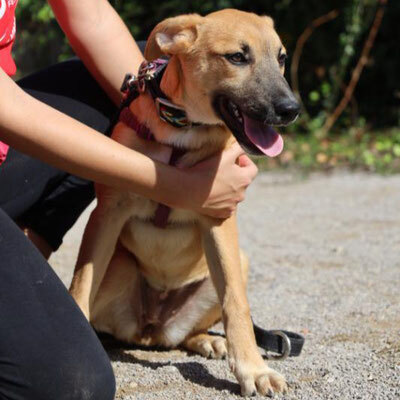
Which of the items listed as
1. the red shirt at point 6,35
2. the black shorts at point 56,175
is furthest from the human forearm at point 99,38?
the red shirt at point 6,35

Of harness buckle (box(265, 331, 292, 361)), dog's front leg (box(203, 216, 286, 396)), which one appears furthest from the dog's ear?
harness buckle (box(265, 331, 292, 361))

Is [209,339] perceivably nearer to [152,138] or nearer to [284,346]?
[284,346]

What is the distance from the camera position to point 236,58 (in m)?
2.79

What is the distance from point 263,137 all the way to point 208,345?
0.85 metres

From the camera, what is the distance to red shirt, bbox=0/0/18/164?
8.98 ft

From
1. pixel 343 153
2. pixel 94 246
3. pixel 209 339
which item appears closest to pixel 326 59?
pixel 343 153

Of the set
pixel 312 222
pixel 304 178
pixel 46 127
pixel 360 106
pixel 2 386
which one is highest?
pixel 46 127

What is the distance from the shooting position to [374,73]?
8664 millimetres

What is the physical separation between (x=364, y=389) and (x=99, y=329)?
1089 mm

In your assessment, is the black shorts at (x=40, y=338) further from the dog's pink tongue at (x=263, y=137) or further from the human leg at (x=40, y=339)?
the dog's pink tongue at (x=263, y=137)

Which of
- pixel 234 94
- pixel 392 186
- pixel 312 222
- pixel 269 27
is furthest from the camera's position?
pixel 392 186

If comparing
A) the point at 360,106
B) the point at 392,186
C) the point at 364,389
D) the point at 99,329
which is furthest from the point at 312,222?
the point at 360,106

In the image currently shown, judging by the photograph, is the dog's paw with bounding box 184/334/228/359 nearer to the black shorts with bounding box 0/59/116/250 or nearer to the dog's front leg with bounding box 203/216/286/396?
the dog's front leg with bounding box 203/216/286/396

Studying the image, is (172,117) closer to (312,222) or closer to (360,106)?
(312,222)
